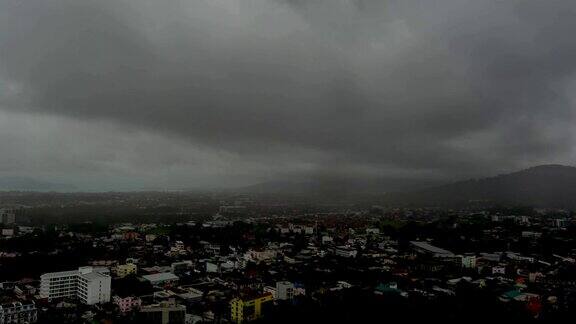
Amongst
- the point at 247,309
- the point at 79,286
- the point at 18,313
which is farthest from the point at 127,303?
the point at 247,309

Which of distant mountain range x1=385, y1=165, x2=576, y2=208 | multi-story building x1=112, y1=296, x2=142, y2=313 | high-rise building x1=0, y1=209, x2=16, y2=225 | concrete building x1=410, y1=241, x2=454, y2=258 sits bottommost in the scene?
multi-story building x1=112, y1=296, x2=142, y2=313

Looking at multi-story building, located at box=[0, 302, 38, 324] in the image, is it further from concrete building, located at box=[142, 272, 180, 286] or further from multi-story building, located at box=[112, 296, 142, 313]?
concrete building, located at box=[142, 272, 180, 286]

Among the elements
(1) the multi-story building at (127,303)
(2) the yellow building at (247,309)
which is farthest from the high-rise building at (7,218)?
(2) the yellow building at (247,309)

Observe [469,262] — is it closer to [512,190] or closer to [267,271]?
[267,271]

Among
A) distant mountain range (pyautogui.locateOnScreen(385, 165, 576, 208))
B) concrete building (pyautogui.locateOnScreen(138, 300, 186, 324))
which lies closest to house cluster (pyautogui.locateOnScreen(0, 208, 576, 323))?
concrete building (pyautogui.locateOnScreen(138, 300, 186, 324))

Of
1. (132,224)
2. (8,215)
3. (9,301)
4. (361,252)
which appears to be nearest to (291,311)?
(9,301)

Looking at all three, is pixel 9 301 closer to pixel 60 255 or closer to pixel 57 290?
pixel 57 290
